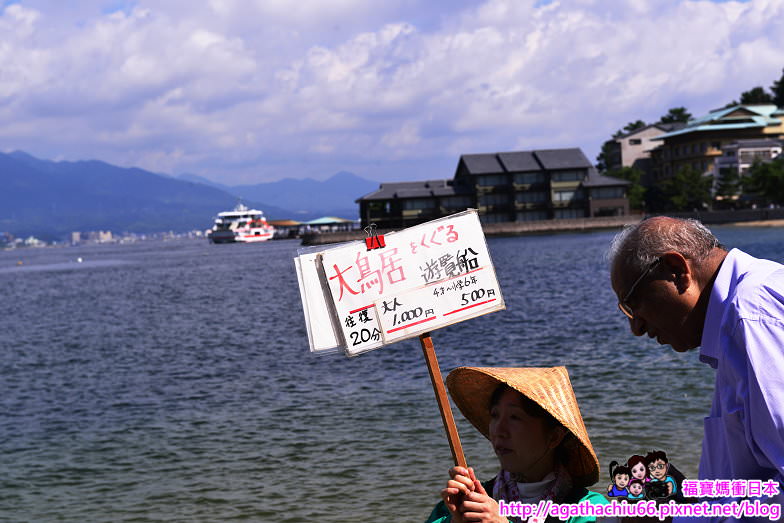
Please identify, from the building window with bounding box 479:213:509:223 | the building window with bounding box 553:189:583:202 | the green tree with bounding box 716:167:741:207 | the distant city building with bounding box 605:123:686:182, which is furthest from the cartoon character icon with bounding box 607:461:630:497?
the distant city building with bounding box 605:123:686:182

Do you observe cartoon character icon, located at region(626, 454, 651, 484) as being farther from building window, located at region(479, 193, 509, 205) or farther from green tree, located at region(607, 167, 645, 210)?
green tree, located at region(607, 167, 645, 210)

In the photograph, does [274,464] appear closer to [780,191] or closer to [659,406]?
[659,406]

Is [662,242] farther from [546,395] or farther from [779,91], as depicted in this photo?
[779,91]

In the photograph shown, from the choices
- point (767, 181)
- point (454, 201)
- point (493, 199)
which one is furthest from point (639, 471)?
point (493, 199)

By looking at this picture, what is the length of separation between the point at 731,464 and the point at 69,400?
14109 millimetres

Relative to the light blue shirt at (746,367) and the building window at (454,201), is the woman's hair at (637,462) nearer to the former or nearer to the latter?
the light blue shirt at (746,367)

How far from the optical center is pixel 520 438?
3.02 m

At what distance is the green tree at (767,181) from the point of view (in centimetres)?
7512

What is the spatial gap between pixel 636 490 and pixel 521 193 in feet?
295

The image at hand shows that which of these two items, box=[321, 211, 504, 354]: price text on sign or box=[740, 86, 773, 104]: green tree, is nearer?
box=[321, 211, 504, 354]: price text on sign

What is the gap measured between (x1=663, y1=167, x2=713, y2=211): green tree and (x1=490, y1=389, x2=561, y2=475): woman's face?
8466 centimetres

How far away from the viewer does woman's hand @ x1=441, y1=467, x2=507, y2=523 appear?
2508 millimetres

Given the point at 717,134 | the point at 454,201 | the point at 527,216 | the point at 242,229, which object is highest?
the point at 717,134

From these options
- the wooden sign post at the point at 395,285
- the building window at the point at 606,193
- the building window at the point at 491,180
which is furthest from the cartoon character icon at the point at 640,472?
the building window at the point at 606,193
